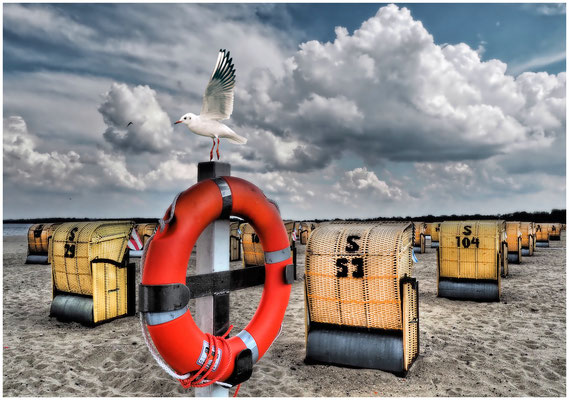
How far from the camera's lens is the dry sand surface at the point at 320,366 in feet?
14.9

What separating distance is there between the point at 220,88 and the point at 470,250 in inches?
288

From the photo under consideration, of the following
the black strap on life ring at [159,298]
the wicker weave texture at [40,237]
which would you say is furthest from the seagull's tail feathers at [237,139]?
the wicker weave texture at [40,237]

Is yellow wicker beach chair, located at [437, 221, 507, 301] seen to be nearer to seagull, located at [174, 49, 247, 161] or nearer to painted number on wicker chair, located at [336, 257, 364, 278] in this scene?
painted number on wicker chair, located at [336, 257, 364, 278]

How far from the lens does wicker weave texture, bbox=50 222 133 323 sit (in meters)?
6.96

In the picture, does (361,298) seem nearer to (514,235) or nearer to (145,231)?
(514,235)

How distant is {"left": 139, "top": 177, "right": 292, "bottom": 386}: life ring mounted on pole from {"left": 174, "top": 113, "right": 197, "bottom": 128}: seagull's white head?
1.89 feet

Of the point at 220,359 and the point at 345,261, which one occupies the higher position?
the point at 345,261

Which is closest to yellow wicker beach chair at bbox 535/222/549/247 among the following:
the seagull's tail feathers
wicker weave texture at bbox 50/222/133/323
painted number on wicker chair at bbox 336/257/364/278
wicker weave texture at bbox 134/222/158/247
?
wicker weave texture at bbox 134/222/158/247

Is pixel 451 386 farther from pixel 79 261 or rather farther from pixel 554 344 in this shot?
pixel 79 261

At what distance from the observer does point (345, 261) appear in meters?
4.77

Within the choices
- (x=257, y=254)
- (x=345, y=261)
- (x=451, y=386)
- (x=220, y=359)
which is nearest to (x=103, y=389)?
(x=220, y=359)

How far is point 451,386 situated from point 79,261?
6210mm

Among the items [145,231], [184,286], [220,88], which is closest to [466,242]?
[220,88]

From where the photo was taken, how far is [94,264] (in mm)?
6875
